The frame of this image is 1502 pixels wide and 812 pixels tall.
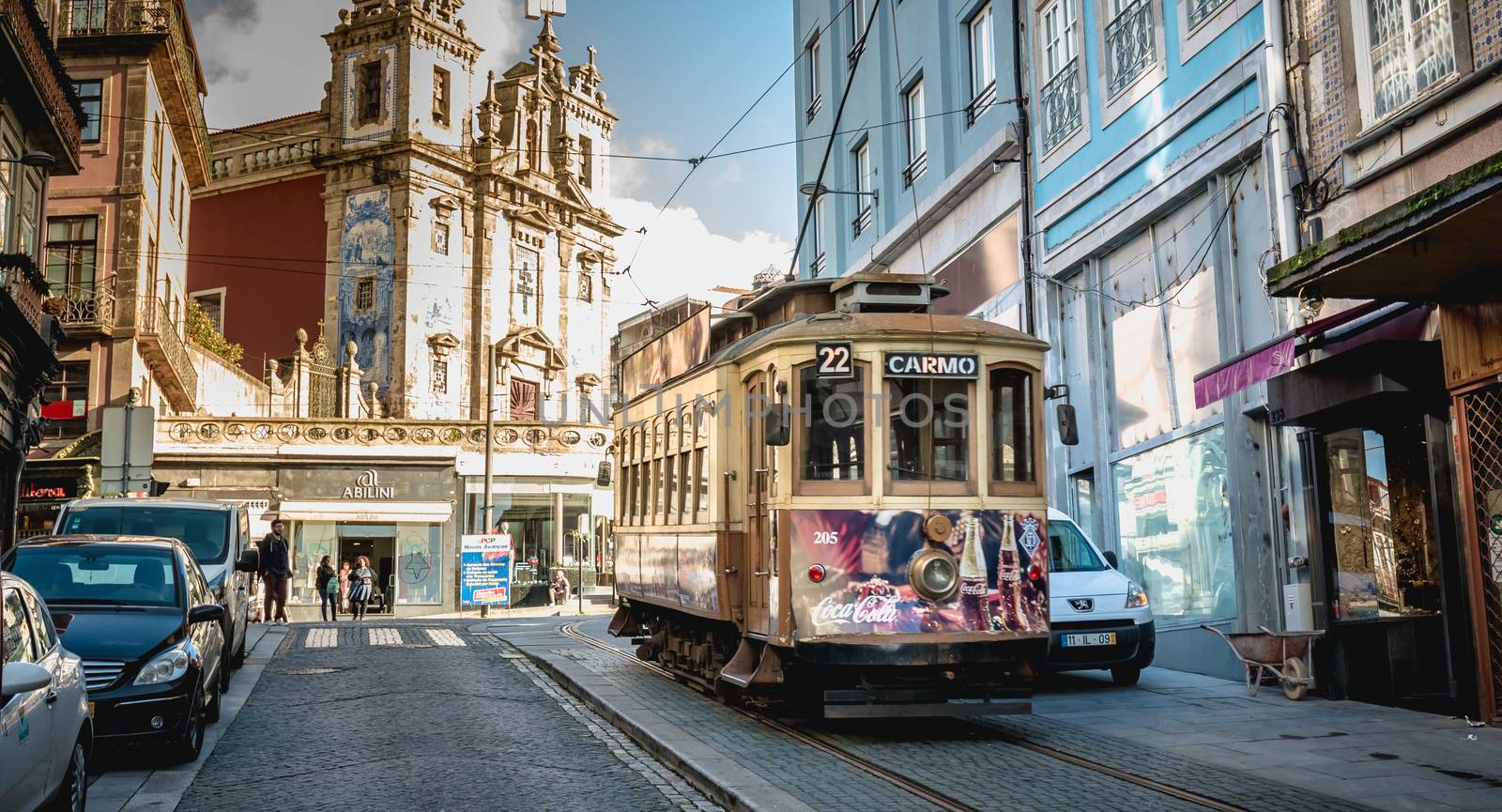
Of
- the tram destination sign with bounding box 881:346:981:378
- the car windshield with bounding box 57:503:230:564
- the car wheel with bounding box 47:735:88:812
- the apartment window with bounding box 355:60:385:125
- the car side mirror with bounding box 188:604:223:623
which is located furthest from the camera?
the apartment window with bounding box 355:60:385:125

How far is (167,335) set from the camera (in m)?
34.6

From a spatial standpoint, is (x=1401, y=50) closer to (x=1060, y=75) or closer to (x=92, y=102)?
(x=1060, y=75)

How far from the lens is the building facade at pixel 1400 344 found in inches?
387

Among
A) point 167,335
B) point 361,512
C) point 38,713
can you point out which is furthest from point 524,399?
point 38,713

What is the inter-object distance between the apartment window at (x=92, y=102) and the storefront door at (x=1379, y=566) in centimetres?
2928

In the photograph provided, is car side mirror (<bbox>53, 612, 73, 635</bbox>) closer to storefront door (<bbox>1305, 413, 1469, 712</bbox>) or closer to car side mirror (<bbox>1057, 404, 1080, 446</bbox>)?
car side mirror (<bbox>1057, 404, 1080, 446</bbox>)

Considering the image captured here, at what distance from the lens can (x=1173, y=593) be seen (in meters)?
15.7

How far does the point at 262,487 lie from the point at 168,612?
1146 inches

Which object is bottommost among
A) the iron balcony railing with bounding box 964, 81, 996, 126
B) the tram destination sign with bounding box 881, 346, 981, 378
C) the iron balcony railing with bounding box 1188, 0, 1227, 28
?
the tram destination sign with bounding box 881, 346, 981, 378

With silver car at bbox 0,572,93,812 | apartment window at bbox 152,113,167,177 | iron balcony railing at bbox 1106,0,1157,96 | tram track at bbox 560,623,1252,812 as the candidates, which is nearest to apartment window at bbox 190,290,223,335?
apartment window at bbox 152,113,167,177

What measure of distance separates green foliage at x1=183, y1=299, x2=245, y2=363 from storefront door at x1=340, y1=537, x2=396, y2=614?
879 centimetres

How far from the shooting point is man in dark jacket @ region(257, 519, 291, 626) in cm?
2395

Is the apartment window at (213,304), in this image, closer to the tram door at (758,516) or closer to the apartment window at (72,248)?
the apartment window at (72,248)

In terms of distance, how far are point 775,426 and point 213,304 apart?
4365 cm
